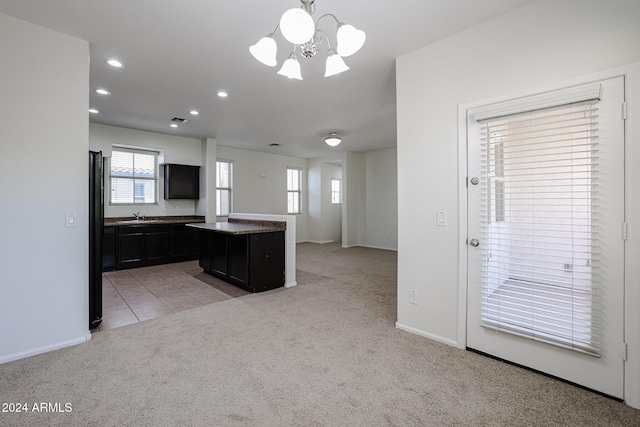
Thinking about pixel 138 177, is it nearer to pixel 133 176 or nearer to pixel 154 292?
pixel 133 176

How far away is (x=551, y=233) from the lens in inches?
80.8

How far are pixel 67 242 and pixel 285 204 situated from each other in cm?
653

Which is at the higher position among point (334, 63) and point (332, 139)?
point (332, 139)

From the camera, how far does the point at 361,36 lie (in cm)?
164

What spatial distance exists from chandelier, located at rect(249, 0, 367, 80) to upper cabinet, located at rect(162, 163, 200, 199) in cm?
523

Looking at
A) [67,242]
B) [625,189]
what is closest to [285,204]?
[67,242]

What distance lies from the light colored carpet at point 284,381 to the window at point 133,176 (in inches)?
152

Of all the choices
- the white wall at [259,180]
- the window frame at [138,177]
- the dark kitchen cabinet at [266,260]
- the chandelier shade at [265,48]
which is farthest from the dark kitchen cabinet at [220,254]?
the chandelier shade at [265,48]

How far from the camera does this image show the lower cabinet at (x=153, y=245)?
539cm

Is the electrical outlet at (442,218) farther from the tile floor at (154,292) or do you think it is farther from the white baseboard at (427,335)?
the tile floor at (154,292)

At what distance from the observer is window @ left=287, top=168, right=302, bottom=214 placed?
9.27 metres

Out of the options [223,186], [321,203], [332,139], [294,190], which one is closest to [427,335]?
[332,139]

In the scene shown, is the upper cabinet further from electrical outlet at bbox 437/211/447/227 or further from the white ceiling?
electrical outlet at bbox 437/211/447/227

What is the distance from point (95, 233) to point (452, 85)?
3633mm
